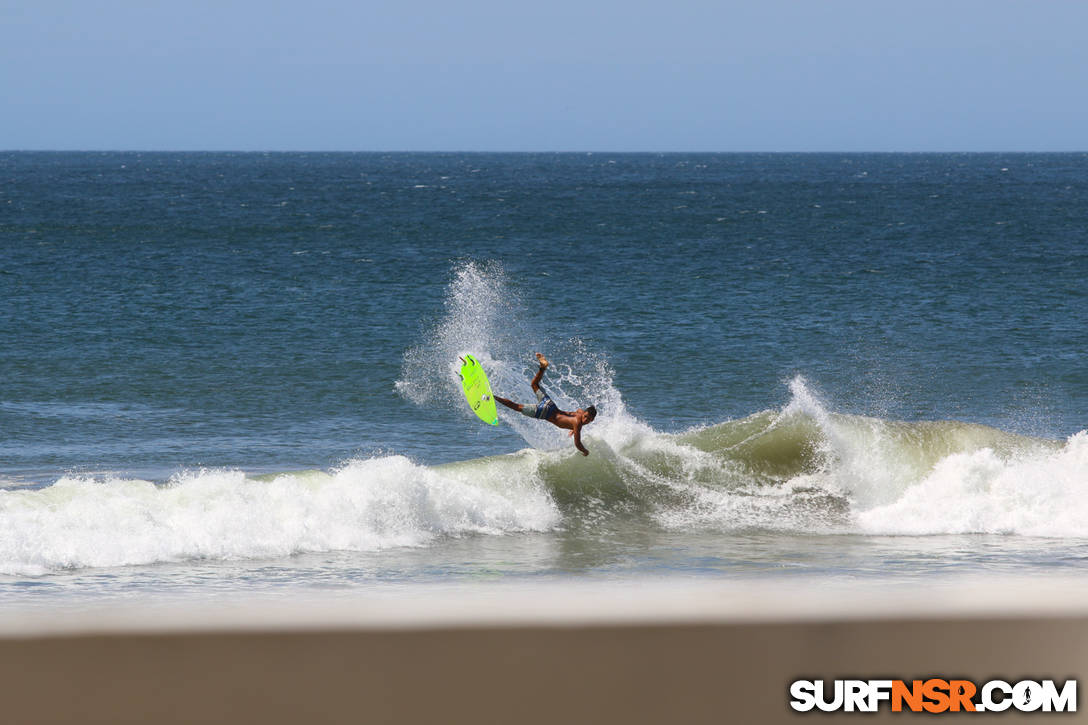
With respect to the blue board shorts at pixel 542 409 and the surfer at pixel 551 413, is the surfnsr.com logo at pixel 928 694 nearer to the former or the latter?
the surfer at pixel 551 413

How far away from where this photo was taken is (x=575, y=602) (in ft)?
7.04

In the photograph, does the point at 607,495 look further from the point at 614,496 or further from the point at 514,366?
the point at 514,366

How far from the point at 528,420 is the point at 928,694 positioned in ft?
52.6

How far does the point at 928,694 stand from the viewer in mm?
2096

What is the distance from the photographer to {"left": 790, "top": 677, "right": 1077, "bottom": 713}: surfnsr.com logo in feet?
6.84

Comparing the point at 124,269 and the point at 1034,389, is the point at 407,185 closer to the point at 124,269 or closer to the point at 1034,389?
the point at 124,269

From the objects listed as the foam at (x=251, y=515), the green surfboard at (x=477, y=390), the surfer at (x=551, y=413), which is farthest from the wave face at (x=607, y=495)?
the surfer at (x=551, y=413)

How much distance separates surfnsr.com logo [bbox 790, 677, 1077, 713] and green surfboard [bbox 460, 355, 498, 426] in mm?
12777

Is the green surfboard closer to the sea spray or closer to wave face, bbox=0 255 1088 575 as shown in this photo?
wave face, bbox=0 255 1088 575

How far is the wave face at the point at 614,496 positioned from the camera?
12.0 m

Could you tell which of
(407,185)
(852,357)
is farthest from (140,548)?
(407,185)

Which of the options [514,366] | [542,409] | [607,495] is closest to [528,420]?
[607,495]

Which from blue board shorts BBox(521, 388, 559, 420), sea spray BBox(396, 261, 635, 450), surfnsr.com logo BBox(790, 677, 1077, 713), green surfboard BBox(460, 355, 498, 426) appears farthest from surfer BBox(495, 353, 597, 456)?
surfnsr.com logo BBox(790, 677, 1077, 713)

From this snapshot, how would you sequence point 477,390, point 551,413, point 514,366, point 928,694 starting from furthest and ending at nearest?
point 514,366 → point 477,390 → point 551,413 → point 928,694
